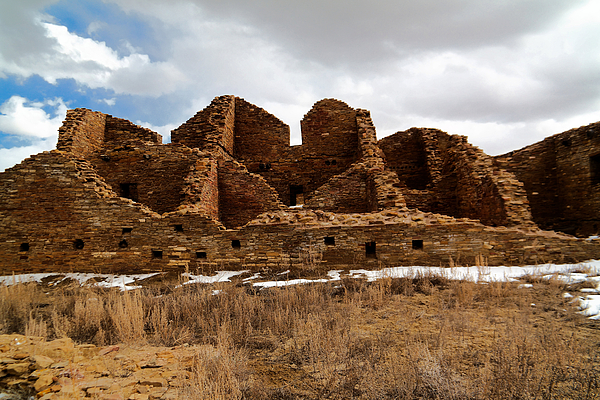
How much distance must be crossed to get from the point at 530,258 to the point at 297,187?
9895 millimetres

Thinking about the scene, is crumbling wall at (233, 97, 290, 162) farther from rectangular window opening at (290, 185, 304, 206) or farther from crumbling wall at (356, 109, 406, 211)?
crumbling wall at (356, 109, 406, 211)

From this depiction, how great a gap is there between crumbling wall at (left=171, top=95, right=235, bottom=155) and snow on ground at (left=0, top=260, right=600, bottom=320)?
6.90 metres

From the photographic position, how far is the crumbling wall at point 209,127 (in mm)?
13578

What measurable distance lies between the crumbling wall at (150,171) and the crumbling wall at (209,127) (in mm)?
1797

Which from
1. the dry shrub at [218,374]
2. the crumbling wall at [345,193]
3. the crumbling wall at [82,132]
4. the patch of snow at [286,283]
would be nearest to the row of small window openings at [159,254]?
the patch of snow at [286,283]

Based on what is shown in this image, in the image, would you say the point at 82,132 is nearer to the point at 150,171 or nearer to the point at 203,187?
the point at 150,171

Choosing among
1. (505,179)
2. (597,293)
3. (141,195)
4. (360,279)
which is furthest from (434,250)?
(141,195)

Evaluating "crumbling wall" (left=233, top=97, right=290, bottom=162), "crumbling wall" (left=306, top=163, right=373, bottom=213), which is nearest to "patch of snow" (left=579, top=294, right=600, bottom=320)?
"crumbling wall" (left=306, top=163, right=373, bottom=213)

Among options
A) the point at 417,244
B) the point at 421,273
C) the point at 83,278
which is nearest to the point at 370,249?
the point at 417,244

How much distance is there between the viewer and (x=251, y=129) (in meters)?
15.9

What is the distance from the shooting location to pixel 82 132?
12.5 metres

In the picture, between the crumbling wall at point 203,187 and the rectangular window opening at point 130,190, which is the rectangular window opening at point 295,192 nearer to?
the crumbling wall at point 203,187

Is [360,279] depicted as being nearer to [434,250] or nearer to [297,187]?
[434,250]

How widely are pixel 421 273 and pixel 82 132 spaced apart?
1453 centimetres
